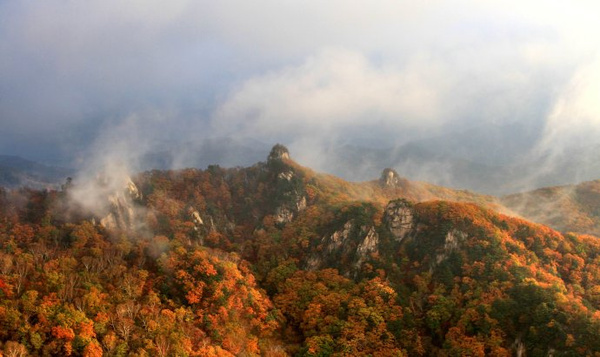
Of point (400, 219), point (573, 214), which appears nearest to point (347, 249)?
point (400, 219)

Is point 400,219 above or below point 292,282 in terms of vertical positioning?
above

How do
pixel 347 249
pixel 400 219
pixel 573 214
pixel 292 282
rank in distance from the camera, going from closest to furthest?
1. pixel 292 282
2. pixel 347 249
3. pixel 400 219
4. pixel 573 214

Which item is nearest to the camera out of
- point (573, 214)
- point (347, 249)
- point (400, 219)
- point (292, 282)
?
point (292, 282)

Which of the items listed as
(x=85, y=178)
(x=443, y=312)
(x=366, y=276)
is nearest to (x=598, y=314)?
(x=443, y=312)

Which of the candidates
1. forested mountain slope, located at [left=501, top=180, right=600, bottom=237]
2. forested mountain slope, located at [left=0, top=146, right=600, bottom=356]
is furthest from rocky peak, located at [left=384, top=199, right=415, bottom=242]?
forested mountain slope, located at [left=501, top=180, right=600, bottom=237]

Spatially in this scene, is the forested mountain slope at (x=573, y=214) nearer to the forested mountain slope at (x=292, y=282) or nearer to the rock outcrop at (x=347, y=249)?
the forested mountain slope at (x=292, y=282)

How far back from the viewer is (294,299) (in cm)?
12275

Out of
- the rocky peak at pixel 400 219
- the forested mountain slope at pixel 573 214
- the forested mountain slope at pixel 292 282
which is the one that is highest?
the forested mountain slope at pixel 573 214

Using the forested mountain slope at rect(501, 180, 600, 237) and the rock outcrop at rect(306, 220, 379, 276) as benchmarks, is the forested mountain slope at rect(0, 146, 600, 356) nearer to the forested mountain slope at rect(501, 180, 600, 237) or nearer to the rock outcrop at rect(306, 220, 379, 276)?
the rock outcrop at rect(306, 220, 379, 276)

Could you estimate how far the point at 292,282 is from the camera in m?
132

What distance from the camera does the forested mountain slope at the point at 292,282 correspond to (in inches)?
3435

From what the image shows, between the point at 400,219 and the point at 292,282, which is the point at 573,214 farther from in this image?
the point at 292,282

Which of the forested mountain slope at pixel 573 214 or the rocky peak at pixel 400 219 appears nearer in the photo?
the rocky peak at pixel 400 219

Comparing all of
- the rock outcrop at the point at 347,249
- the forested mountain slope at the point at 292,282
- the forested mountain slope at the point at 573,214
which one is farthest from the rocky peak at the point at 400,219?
the forested mountain slope at the point at 573,214
